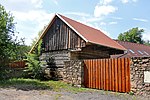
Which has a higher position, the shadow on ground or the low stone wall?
the low stone wall

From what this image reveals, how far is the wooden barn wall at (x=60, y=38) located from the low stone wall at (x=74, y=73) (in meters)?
2.61

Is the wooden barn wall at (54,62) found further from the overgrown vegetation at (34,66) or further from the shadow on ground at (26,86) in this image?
the shadow on ground at (26,86)

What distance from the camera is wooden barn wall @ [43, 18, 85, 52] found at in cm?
1667

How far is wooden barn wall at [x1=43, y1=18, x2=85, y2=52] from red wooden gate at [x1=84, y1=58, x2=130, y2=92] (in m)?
3.69

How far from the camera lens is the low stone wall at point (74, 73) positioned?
1319 centimetres

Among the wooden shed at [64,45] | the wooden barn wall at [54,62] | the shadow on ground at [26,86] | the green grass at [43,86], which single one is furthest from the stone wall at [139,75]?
the wooden barn wall at [54,62]

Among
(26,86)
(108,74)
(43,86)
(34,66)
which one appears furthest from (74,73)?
(34,66)

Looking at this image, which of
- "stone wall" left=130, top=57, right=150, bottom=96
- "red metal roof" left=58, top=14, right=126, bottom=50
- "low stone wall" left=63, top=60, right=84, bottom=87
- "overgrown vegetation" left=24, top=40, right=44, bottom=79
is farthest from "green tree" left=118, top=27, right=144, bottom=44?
"stone wall" left=130, top=57, right=150, bottom=96

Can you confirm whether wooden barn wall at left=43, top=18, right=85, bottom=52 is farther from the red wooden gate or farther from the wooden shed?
the red wooden gate

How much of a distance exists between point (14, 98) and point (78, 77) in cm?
524

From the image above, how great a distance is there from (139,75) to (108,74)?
6.69 ft

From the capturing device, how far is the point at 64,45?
17594mm

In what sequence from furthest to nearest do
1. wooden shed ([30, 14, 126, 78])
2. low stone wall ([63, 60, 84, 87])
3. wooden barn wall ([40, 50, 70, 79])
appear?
wooden barn wall ([40, 50, 70, 79]), wooden shed ([30, 14, 126, 78]), low stone wall ([63, 60, 84, 87])

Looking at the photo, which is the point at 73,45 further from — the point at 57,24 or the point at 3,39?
the point at 3,39
